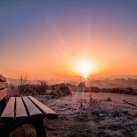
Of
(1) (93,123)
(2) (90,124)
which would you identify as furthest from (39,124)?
(1) (93,123)

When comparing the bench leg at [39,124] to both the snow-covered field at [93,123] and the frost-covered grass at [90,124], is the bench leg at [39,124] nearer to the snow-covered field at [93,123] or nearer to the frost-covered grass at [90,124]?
the frost-covered grass at [90,124]

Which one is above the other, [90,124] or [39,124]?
[39,124]

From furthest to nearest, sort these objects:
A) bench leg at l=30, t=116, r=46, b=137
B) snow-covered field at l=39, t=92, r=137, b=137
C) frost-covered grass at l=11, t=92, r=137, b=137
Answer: snow-covered field at l=39, t=92, r=137, b=137
frost-covered grass at l=11, t=92, r=137, b=137
bench leg at l=30, t=116, r=46, b=137

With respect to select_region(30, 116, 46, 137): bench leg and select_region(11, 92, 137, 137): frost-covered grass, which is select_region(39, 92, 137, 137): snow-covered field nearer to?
select_region(11, 92, 137, 137): frost-covered grass

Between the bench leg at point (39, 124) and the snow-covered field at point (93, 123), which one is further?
the snow-covered field at point (93, 123)

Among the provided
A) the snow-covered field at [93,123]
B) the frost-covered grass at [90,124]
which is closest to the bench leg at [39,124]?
the frost-covered grass at [90,124]

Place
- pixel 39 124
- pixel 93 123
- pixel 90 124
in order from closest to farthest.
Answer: pixel 39 124
pixel 90 124
pixel 93 123

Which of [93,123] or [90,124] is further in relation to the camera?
[93,123]

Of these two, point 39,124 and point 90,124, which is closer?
point 39,124

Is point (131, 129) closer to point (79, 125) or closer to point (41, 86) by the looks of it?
point (79, 125)

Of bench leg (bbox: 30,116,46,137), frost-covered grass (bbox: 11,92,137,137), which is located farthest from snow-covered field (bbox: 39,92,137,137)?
bench leg (bbox: 30,116,46,137)

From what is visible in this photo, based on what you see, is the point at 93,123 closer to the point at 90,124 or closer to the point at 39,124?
the point at 90,124

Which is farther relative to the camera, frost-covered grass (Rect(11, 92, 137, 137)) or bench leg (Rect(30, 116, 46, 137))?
frost-covered grass (Rect(11, 92, 137, 137))

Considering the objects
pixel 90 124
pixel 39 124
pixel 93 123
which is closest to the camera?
pixel 39 124
